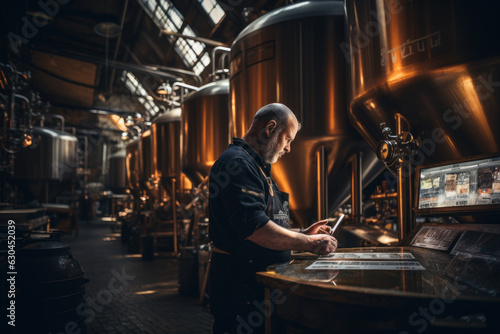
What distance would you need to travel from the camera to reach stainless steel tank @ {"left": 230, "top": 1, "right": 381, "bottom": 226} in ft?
10.3

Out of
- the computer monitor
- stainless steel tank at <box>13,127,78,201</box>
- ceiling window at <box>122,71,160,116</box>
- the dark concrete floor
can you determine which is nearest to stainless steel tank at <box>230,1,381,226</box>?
the computer monitor

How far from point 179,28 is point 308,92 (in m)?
9.93

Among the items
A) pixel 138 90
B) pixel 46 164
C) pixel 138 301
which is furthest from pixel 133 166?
pixel 138 301

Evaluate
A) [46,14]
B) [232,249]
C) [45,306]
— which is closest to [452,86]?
[232,249]

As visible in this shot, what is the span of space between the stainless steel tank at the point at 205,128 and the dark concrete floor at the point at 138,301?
177cm

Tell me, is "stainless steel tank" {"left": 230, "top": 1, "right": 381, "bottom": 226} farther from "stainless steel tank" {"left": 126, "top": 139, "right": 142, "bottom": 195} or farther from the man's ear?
"stainless steel tank" {"left": 126, "top": 139, "right": 142, "bottom": 195}

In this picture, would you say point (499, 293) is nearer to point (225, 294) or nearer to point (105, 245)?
point (225, 294)

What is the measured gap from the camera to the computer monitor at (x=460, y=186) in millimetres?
1520

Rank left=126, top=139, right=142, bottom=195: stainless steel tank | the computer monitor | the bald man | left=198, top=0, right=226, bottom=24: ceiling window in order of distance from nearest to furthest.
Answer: the bald man
the computer monitor
left=198, top=0, right=226, bottom=24: ceiling window
left=126, top=139, right=142, bottom=195: stainless steel tank

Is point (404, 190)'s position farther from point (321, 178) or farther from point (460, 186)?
point (321, 178)

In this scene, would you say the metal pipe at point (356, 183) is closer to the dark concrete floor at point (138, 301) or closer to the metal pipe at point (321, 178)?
the metal pipe at point (321, 178)

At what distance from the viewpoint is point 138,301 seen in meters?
4.40

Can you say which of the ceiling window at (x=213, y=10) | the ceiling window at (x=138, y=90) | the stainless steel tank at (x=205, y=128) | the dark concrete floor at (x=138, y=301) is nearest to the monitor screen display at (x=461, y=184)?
the dark concrete floor at (x=138, y=301)

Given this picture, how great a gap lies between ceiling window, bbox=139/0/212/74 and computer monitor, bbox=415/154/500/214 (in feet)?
35.2
